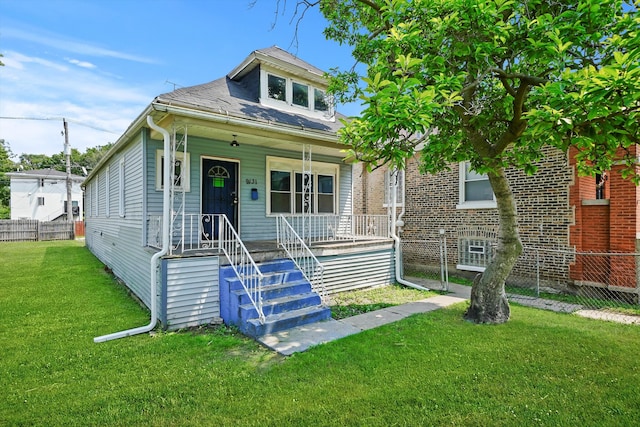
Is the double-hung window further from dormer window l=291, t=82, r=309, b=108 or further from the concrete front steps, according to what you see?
the concrete front steps

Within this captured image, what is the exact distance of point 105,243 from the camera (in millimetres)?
11023

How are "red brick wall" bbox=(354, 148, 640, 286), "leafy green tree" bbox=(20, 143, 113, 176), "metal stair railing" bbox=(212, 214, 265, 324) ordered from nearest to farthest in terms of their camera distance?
"metal stair railing" bbox=(212, 214, 265, 324), "red brick wall" bbox=(354, 148, 640, 286), "leafy green tree" bbox=(20, 143, 113, 176)

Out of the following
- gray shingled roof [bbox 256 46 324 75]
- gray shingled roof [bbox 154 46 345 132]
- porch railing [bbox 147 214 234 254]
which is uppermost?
gray shingled roof [bbox 256 46 324 75]

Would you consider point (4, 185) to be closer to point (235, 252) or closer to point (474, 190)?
point (235, 252)

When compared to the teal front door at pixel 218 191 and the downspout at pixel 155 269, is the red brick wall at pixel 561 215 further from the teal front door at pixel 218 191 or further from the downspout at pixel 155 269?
the downspout at pixel 155 269

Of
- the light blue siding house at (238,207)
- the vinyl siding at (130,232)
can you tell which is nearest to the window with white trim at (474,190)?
the light blue siding house at (238,207)

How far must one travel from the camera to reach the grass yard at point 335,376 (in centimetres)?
279

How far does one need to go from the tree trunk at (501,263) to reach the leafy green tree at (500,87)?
0.05ft

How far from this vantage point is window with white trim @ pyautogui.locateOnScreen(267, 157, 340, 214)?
8.41m

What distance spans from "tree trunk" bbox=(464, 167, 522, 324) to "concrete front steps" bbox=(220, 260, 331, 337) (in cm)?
252

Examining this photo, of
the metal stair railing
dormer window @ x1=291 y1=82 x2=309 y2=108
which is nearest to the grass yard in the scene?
the metal stair railing

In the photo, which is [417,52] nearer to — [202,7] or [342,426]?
[342,426]

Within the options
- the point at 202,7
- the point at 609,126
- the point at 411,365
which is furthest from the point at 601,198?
the point at 202,7

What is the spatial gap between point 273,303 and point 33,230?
24523 millimetres
